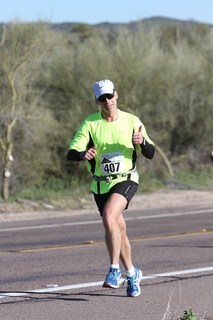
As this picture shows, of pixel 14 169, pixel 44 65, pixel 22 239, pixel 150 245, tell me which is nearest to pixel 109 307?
pixel 150 245

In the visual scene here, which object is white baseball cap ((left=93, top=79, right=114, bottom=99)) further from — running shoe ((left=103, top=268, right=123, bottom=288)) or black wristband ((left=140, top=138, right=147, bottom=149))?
running shoe ((left=103, top=268, right=123, bottom=288))

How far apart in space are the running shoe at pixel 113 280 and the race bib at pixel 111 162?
0.96 metres

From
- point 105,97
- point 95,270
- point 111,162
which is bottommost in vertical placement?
point 95,270

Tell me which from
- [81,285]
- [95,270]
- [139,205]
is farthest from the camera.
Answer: [139,205]

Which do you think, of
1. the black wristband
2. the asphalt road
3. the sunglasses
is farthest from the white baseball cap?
the asphalt road

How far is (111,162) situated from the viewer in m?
7.66

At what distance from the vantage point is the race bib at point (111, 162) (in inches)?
302

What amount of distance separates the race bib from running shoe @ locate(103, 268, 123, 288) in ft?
3.15

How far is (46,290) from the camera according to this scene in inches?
318

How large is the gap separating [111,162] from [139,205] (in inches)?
437

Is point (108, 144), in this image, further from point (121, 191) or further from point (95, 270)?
point (95, 270)

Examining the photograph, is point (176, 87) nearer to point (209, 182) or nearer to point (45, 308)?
point (209, 182)

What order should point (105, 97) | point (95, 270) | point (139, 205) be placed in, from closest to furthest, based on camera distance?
point (105, 97), point (95, 270), point (139, 205)

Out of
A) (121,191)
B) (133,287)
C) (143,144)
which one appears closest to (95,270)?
(133,287)
